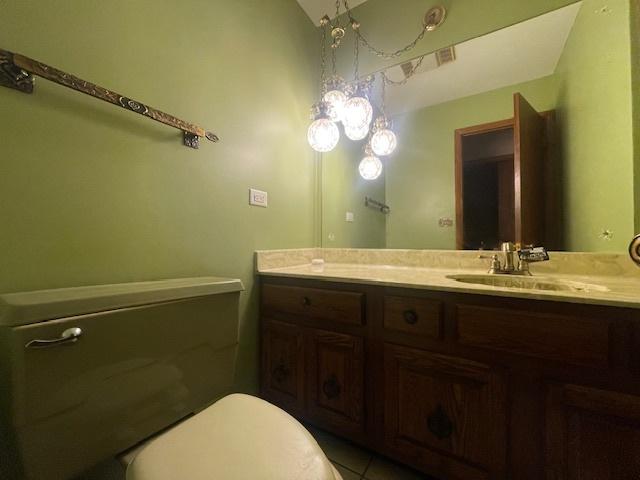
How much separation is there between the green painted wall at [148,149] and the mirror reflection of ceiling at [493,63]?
0.80 m

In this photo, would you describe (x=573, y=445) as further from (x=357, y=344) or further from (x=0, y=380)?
(x=0, y=380)

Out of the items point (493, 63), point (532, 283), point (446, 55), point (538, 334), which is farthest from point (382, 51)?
point (538, 334)

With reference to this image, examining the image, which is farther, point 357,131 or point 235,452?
point 357,131

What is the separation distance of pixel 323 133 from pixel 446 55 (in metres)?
0.77

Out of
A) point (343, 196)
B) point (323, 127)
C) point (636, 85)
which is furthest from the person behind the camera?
point (343, 196)

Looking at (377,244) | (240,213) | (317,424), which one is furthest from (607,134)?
(317,424)

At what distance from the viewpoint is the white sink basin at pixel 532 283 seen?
89cm

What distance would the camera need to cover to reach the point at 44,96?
0.67 m

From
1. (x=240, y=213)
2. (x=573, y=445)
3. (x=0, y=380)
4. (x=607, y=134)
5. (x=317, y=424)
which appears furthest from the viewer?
(x=240, y=213)

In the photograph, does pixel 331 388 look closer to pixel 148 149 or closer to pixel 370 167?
pixel 148 149

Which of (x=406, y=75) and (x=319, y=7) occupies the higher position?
(x=319, y=7)

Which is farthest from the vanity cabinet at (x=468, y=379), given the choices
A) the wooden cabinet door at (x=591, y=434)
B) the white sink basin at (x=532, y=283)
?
the white sink basin at (x=532, y=283)

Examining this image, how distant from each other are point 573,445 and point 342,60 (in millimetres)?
2129

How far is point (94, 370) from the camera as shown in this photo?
0.57 m
